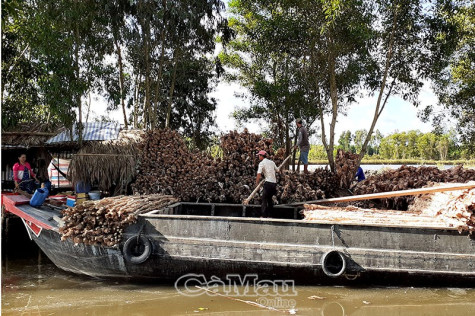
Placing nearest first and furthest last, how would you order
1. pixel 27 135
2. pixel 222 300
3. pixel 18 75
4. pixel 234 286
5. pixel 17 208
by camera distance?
pixel 222 300 < pixel 234 286 < pixel 17 208 < pixel 27 135 < pixel 18 75

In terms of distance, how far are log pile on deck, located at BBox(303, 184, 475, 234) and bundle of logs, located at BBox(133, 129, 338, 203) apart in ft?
5.66

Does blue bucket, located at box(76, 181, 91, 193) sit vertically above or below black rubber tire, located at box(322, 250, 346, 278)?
above

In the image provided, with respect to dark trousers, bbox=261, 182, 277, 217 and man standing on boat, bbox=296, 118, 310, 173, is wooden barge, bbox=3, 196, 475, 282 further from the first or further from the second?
man standing on boat, bbox=296, 118, 310, 173

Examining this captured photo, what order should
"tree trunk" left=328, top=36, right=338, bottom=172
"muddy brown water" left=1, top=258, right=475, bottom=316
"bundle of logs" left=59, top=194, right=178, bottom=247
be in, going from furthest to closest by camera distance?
1. "tree trunk" left=328, top=36, right=338, bottom=172
2. "bundle of logs" left=59, top=194, right=178, bottom=247
3. "muddy brown water" left=1, top=258, right=475, bottom=316

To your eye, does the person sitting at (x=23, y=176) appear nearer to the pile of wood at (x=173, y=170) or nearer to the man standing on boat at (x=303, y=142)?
the pile of wood at (x=173, y=170)

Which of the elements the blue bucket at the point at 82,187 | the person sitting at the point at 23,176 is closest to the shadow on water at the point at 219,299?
the blue bucket at the point at 82,187

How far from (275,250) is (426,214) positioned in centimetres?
300

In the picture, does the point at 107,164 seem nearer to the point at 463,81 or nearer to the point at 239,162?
the point at 239,162

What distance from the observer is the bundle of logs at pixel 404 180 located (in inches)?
381

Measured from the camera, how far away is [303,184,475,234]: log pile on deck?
682cm

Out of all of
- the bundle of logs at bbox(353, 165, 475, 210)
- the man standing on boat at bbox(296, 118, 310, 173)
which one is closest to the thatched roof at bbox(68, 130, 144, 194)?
the man standing on boat at bbox(296, 118, 310, 173)

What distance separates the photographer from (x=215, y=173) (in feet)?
34.3

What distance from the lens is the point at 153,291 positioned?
7.29 metres

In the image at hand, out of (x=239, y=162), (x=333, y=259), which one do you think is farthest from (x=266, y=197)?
(x=239, y=162)
